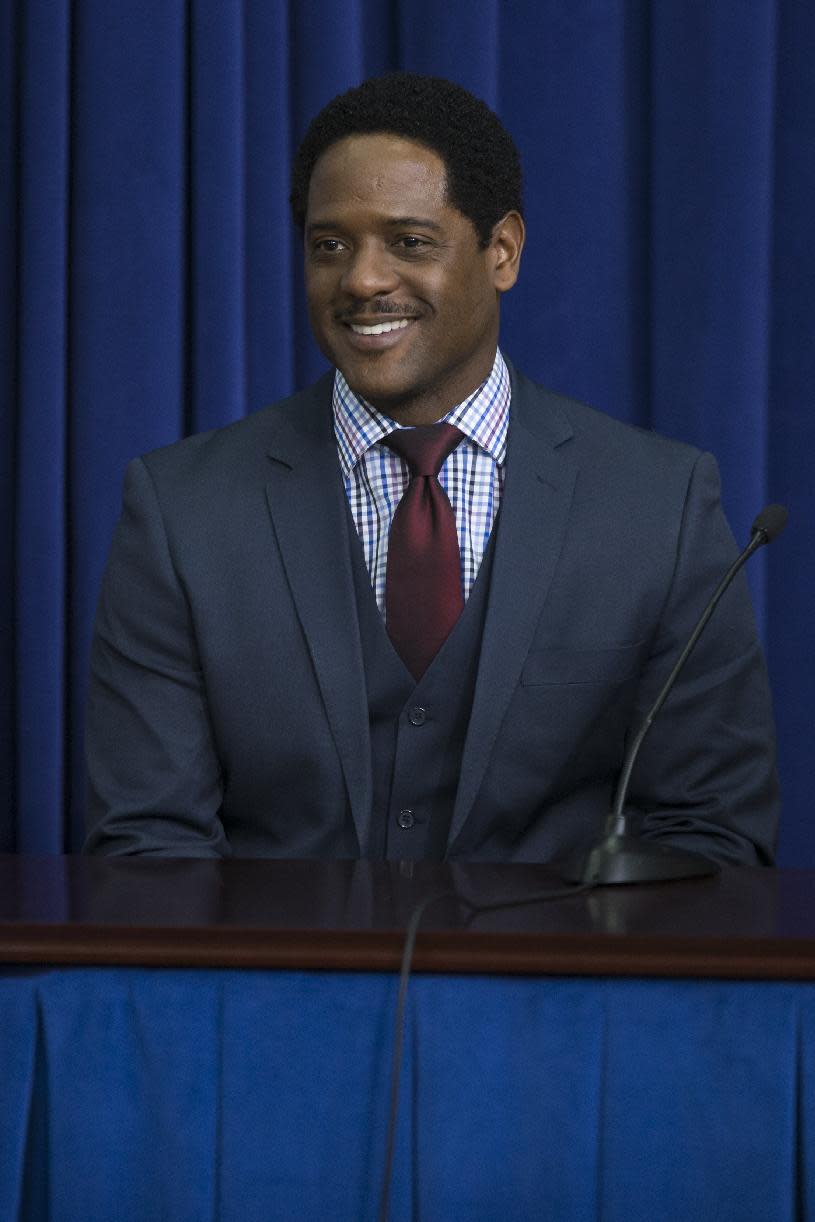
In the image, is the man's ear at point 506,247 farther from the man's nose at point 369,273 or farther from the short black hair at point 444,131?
the man's nose at point 369,273

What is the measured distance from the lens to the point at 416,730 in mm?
1510

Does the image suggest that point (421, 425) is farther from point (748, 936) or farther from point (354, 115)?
point (748, 936)

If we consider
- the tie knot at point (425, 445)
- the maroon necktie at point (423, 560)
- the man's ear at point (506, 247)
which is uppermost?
the man's ear at point (506, 247)

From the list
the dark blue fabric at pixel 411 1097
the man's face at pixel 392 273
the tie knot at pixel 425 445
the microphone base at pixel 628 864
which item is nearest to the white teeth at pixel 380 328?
the man's face at pixel 392 273

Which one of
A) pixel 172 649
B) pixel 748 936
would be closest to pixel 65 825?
pixel 172 649

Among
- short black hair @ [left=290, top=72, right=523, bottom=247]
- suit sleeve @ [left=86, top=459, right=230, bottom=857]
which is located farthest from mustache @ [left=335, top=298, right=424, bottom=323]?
suit sleeve @ [left=86, top=459, right=230, bottom=857]

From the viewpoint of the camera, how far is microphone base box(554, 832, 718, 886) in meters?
1.07

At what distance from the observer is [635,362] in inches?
82.0

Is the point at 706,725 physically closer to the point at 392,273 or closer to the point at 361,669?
the point at 361,669

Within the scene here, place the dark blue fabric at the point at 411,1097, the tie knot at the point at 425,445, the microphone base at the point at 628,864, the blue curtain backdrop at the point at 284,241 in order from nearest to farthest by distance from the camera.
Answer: the dark blue fabric at the point at 411,1097, the microphone base at the point at 628,864, the tie knot at the point at 425,445, the blue curtain backdrop at the point at 284,241

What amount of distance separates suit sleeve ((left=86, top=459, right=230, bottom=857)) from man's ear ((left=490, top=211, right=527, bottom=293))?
434 millimetres

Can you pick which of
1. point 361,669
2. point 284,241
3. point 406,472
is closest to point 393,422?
point 406,472

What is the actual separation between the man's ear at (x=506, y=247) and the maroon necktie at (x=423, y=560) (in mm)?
199

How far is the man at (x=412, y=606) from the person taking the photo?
4.96ft
